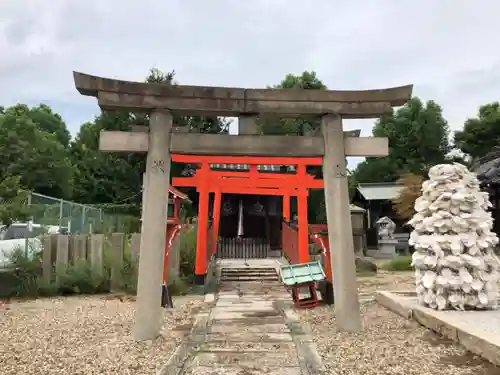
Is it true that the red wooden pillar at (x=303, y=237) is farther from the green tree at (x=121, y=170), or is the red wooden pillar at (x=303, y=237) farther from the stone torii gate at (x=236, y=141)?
the green tree at (x=121, y=170)

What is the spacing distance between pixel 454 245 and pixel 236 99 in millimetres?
3893

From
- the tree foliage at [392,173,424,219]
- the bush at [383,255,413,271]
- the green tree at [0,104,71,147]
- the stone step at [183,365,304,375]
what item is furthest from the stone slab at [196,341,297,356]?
the green tree at [0,104,71,147]

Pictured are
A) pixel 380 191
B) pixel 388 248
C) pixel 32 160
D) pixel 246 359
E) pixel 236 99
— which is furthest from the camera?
pixel 380 191

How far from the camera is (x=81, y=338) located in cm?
599

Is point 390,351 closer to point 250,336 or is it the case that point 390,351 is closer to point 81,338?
point 250,336

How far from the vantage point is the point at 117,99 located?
6.04 metres

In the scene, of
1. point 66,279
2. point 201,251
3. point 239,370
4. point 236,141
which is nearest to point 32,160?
point 66,279

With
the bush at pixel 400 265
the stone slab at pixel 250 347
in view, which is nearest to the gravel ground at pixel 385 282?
the bush at pixel 400 265

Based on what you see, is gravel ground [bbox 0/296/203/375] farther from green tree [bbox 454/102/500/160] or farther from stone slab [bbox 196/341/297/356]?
green tree [bbox 454/102/500/160]

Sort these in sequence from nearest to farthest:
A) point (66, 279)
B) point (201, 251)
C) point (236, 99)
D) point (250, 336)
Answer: point (250, 336)
point (236, 99)
point (66, 279)
point (201, 251)

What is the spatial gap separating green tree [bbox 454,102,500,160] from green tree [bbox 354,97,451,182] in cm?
129

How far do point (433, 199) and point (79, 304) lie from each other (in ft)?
22.5

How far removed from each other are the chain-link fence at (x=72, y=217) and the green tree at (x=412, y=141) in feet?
65.8

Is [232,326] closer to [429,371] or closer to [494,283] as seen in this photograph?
[429,371]
